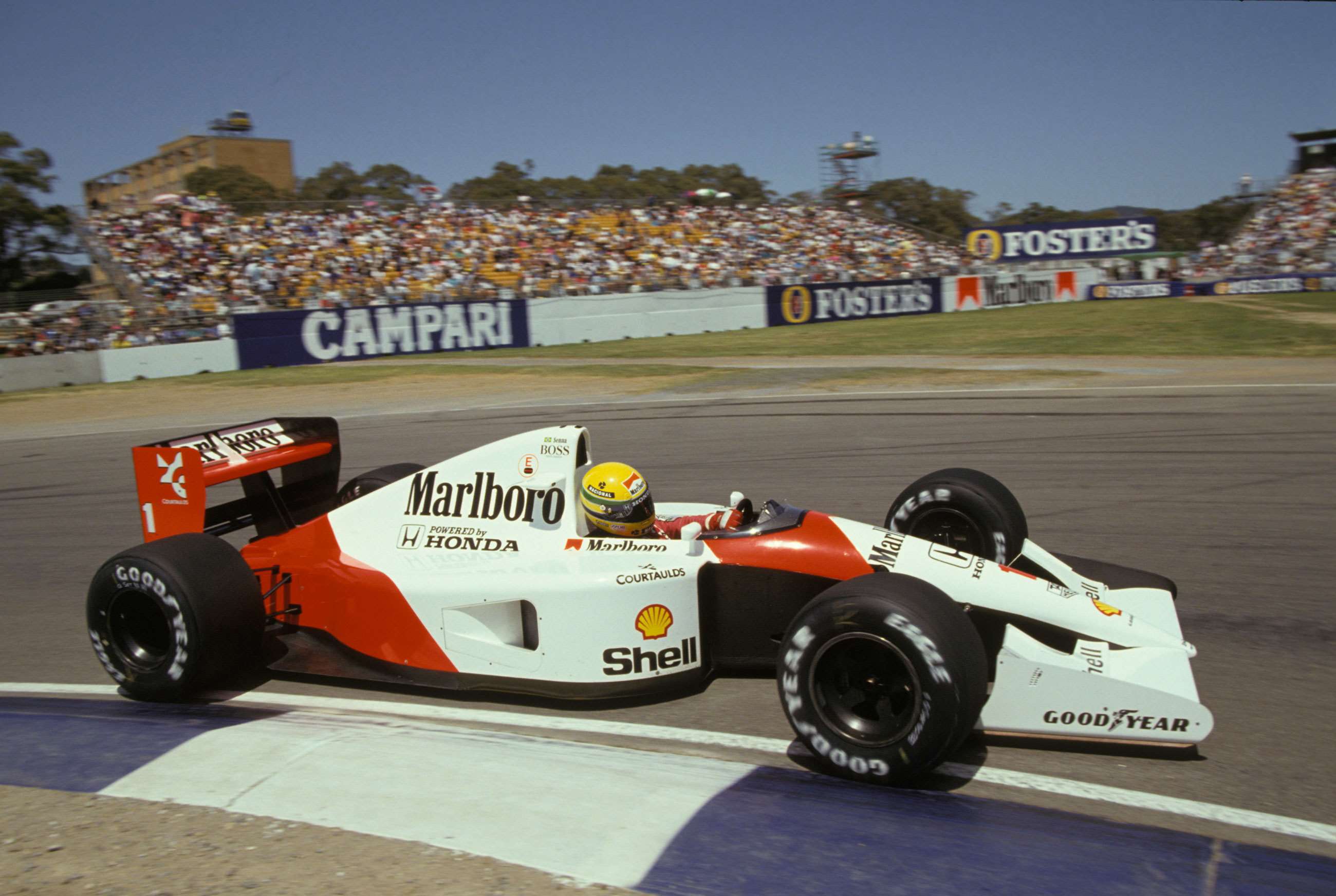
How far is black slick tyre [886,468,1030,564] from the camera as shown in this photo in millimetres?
5293

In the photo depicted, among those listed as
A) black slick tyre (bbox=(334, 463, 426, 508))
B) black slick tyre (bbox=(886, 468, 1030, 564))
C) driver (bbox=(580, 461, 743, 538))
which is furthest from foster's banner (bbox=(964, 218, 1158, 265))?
driver (bbox=(580, 461, 743, 538))

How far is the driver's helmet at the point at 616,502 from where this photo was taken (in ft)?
15.5

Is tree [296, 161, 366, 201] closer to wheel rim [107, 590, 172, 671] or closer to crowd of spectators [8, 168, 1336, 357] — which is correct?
crowd of spectators [8, 168, 1336, 357]

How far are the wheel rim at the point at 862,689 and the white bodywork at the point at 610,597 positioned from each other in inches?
15.3

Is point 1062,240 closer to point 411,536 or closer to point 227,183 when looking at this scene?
point 227,183

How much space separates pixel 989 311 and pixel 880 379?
22371 millimetres

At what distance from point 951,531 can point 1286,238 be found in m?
47.8

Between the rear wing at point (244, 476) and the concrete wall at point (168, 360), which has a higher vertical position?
the concrete wall at point (168, 360)

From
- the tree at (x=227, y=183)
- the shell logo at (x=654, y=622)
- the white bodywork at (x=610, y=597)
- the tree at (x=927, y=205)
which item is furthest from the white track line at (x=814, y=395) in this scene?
the tree at (x=927, y=205)

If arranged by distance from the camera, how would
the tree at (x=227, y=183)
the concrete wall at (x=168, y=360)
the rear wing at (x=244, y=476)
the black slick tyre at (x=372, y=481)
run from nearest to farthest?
the rear wing at (x=244, y=476), the black slick tyre at (x=372, y=481), the concrete wall at (x=168, y=360), the tree at (x=227, y=183)

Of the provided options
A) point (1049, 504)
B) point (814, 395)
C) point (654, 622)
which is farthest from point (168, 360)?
point (654, 622)

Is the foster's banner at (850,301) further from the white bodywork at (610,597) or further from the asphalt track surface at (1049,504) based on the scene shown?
the white bodywork at (610,597)

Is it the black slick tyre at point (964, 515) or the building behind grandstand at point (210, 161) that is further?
the building behind grandstand at point (210, 161)

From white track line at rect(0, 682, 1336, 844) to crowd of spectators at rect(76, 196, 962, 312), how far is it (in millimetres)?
23606
